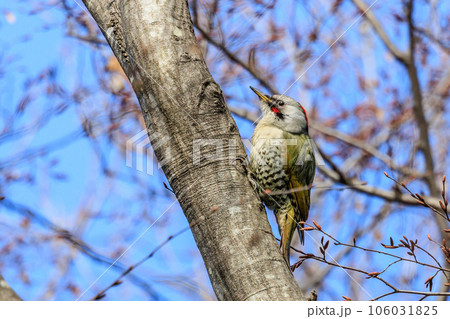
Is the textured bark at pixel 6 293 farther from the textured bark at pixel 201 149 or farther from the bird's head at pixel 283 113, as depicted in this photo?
the bird's head at pixel 283 113

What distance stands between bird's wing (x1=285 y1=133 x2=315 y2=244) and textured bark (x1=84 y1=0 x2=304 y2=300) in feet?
4.81

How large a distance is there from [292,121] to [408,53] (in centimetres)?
153

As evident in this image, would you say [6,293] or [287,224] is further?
[287,224]

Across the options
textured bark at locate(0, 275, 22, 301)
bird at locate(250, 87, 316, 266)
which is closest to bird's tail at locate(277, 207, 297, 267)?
bird at locate(250, 87, 316, 266)

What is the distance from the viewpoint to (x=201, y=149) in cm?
288

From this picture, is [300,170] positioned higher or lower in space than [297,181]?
higher

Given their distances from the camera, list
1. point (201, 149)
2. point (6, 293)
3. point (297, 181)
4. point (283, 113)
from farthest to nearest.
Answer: point (283, 113), point (297, 181), point (201, 149), point (6, 293)

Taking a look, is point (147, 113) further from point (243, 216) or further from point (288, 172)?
point (288, 172)

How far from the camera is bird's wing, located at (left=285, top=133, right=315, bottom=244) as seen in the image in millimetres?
4473
